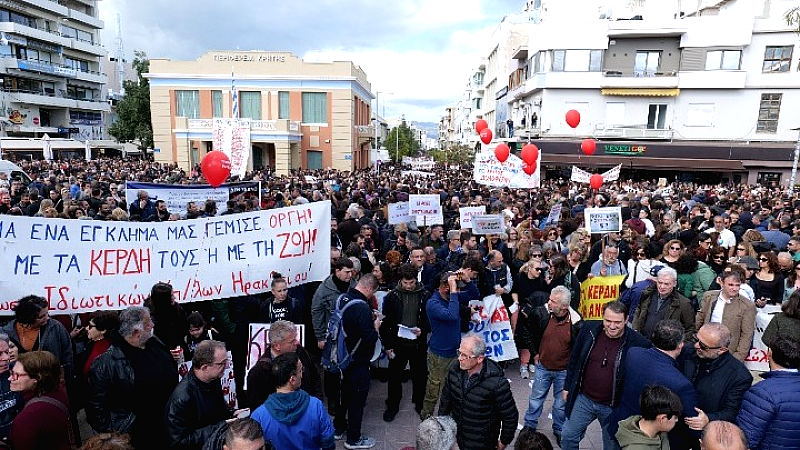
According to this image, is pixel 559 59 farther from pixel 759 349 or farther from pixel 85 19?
pixel 85 19

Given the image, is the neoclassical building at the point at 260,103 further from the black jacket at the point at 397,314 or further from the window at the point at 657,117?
the black jacket at the point at 397,314

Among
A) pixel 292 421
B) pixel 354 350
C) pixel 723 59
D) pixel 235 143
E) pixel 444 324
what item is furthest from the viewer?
pixel 723 59

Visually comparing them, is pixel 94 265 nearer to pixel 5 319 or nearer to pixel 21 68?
pixel 5 319

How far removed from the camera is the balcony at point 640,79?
31688 millimetres

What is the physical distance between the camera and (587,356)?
442 cm

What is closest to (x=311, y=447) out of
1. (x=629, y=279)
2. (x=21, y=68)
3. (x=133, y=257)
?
(x=133, y=257)

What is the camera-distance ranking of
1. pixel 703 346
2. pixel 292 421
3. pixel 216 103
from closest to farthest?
pixel 292 421
pixel 703 346
pixel 216 103

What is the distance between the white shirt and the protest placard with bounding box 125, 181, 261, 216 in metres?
9.43

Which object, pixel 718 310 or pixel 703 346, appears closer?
pixel 703 346

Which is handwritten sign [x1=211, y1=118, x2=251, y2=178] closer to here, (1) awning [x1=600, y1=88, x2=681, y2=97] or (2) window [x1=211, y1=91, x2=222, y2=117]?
(2) window [x1=211, y1=91, x2=222, y2=117]

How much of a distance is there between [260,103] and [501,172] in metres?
24.9

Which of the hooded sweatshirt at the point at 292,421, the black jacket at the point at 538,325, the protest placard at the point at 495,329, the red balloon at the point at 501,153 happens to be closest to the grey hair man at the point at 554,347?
the black jacket at the point at 538,325

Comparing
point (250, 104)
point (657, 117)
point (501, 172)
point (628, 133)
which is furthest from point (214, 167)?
point (657, 117)

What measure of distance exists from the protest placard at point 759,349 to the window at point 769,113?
108 ft
